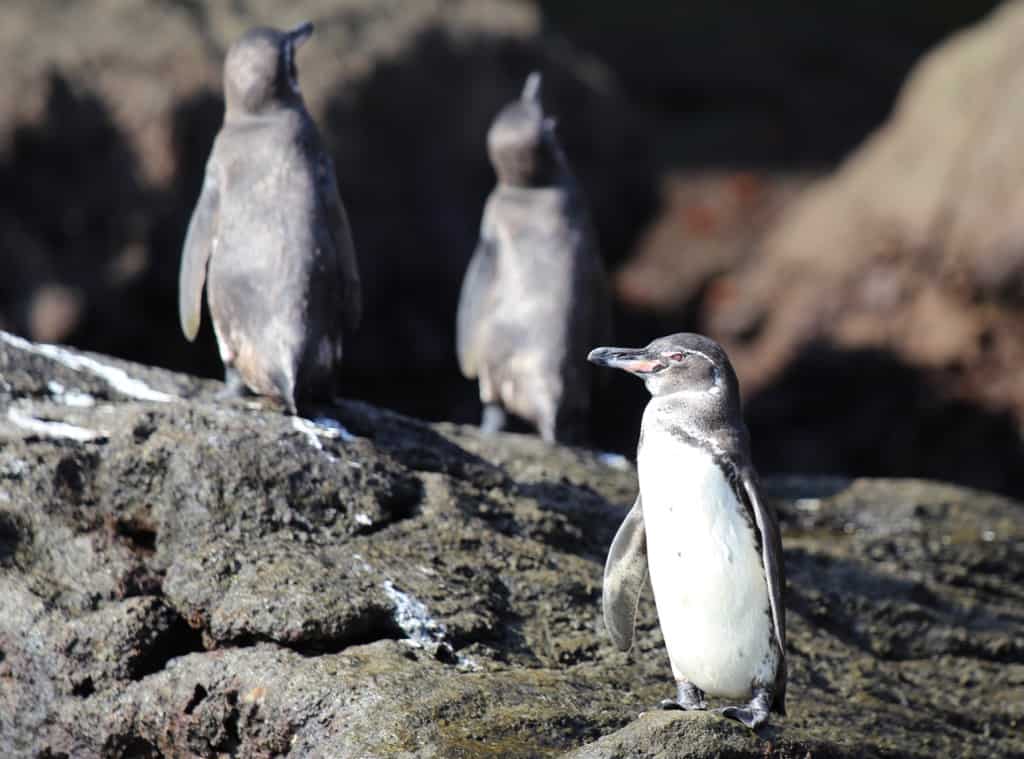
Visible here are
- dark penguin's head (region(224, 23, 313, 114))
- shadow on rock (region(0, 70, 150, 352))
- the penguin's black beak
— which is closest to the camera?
dark penguin's head (region(224, 23, 313, 114))

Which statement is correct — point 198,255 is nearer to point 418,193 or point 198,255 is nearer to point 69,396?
point 69,396

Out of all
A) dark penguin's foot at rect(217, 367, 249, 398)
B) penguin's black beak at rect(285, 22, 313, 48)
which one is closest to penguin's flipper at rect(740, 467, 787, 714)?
dark penguin's foot at rect(217, 367, 249, 398)

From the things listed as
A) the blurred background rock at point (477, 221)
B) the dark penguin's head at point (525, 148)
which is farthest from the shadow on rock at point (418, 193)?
the dark penguin's head at point (525, 148)

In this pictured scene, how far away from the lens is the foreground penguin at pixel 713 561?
12.9 feet

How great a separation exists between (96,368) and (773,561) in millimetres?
A: 2528

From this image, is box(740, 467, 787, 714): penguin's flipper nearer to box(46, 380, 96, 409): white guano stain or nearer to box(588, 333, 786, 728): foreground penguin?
box(588, 333, 786, 728): foreground penguin

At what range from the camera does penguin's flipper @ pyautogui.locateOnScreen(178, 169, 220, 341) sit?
18.0 feet

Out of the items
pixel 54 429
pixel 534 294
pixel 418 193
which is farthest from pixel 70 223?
pixel 54 429

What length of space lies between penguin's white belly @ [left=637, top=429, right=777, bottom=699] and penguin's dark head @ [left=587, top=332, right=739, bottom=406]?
0.19m

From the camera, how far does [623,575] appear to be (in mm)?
4188

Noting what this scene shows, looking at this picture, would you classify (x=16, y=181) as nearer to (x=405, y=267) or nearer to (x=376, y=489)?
(x=405, y=267)

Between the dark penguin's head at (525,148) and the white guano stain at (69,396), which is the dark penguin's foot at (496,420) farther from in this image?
the white guano stain at (69,396)

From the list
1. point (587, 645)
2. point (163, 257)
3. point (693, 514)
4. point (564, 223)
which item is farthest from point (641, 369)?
point (163, 257)

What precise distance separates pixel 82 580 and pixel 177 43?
5854 millimetres
